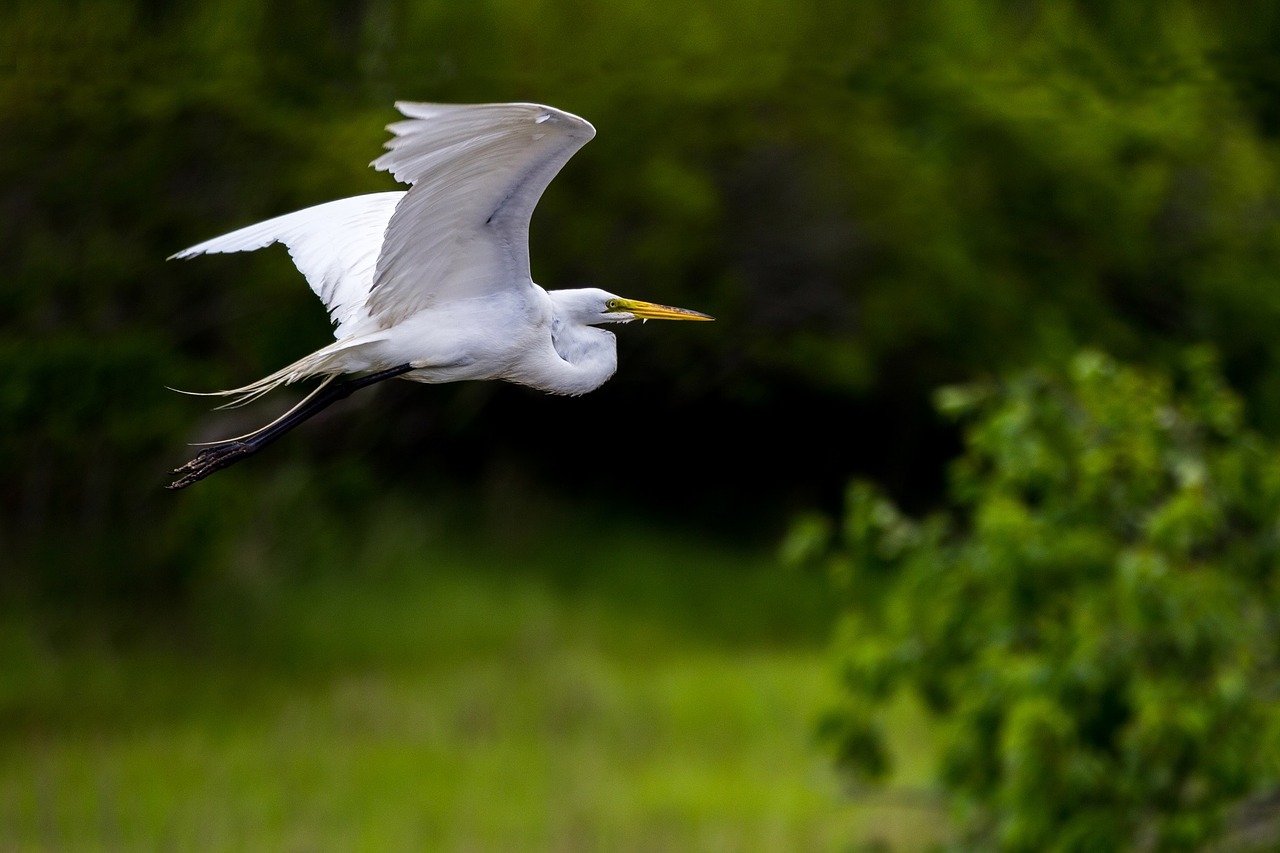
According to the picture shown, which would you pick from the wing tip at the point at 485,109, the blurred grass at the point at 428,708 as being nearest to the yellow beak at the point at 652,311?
the wing tip at the point at 485,109

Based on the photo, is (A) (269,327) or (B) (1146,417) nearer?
(B) (1146,417)

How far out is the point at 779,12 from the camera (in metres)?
11.2

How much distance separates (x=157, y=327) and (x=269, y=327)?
0.56 m

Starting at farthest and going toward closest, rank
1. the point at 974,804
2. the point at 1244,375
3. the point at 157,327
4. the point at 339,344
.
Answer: the point at 1244,375 → the point at 157,327 → the point at 974,804 → the point at 339,344

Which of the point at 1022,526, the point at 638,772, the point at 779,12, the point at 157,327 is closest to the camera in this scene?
the point at 1022,526

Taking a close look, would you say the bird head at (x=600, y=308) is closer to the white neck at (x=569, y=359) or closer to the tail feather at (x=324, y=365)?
the white neck at (x=569, y=359)

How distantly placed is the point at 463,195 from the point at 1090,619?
3272 mm

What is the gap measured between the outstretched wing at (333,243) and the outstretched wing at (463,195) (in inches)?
9.8

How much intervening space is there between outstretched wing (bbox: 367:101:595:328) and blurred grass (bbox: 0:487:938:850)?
138 inches

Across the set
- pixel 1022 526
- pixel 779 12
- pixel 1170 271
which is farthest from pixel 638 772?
pixel 1170 271

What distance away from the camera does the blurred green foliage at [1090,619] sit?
507cm

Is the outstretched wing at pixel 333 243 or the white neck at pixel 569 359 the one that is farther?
the outstretched wing at pixel 333 243

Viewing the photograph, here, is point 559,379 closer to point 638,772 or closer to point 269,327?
point 269,327

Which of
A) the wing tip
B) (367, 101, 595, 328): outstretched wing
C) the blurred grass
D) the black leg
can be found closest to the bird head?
(367, 101, 595, 328): outstretched wing
